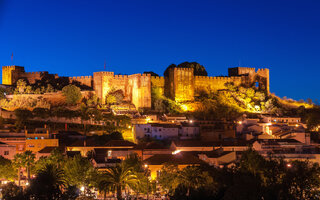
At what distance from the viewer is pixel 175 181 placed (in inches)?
1407

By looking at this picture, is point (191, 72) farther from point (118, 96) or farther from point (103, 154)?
point (103, 154)

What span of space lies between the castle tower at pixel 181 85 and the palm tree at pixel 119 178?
3110 cm

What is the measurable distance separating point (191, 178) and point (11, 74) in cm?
4323

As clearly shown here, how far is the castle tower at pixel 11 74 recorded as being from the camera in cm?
7106

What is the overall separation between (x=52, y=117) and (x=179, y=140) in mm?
14840

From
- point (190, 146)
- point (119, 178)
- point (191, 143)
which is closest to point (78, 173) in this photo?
point (119, 178)

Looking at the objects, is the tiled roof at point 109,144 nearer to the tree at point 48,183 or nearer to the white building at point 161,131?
the white building at point 161,131

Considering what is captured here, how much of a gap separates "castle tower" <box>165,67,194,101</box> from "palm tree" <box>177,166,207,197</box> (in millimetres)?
30107

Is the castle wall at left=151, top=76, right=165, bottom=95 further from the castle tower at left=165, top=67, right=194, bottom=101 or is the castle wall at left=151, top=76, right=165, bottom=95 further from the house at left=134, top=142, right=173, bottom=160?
the house at left=134, top=142, right=173, bottom=160

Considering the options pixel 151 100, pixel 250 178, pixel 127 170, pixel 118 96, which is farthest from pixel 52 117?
pixel 250 178

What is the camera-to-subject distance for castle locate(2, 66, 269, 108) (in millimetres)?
63344

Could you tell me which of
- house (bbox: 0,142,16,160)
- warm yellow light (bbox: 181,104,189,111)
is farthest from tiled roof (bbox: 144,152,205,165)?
warm yellow light (bbox: 181,104,189,111)

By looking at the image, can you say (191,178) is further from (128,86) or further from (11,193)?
(128,86)

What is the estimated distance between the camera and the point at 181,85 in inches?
2653
